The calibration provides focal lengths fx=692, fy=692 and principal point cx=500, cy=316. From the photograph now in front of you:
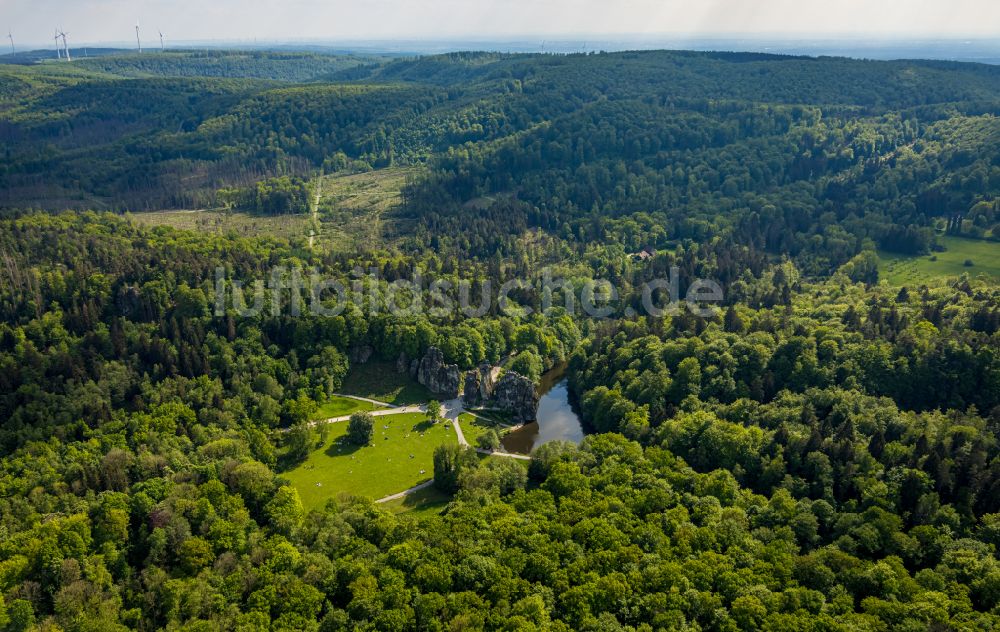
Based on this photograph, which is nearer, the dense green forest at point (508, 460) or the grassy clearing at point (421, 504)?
the dense green forest at point (508, 460)

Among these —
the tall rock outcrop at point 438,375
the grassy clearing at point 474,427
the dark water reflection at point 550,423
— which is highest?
the tall rock outcrop at point 438,375

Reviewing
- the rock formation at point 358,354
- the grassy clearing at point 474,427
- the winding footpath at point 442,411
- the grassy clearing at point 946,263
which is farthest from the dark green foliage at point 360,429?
the grassy clearing at point 946,263

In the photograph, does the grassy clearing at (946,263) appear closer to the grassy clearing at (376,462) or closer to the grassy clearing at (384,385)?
the grassy clearing at (384,385)

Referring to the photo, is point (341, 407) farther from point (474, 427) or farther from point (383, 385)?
point (474, 427)

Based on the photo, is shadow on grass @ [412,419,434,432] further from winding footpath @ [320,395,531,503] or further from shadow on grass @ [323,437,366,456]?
shadow on grass @ [323,437,366,456]

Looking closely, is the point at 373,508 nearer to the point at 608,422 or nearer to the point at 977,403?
the point at 608,422

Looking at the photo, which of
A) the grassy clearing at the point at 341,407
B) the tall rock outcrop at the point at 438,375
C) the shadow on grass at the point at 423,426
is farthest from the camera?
the tall rock outcrop at the point at 438,375
